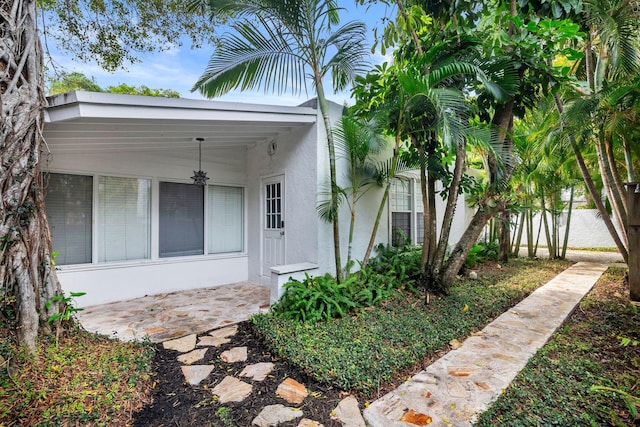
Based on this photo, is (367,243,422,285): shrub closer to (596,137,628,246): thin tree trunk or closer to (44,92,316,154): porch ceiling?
(44,92,316,154): porch ceiling

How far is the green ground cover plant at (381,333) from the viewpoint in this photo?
2789 mm

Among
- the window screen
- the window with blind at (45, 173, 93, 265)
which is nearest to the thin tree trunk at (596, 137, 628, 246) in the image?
the window screen

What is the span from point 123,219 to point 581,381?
252 inches

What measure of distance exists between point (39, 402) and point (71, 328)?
0.96m

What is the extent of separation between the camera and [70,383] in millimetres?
2408

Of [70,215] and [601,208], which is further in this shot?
[601,208]

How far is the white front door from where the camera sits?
19.4 feet

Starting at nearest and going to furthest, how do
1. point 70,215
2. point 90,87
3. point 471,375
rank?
point 471,375
point 70,215
point 90,87

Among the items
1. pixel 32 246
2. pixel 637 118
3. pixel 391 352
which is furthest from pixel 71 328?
pixel 637 118

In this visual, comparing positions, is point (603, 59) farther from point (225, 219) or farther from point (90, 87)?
point (90, 87)

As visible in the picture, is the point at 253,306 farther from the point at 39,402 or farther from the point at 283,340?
the point at 39,402

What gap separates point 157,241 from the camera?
18.5 feet

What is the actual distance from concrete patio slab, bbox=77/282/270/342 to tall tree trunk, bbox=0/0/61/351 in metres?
1.13

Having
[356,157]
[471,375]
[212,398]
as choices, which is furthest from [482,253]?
[212,398]
